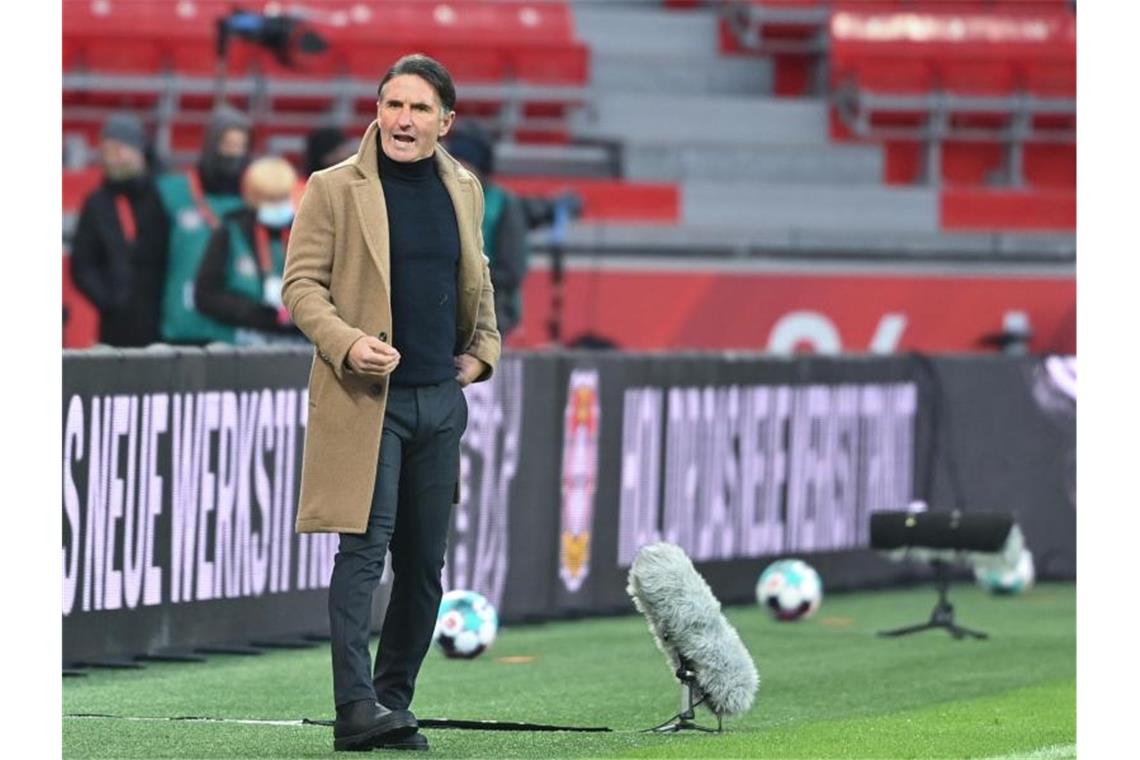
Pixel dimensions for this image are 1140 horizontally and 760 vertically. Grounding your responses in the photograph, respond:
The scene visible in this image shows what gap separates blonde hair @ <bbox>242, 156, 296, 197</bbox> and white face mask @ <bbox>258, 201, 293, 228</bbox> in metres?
0.05

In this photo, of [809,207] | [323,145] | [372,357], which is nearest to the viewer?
[372,357]

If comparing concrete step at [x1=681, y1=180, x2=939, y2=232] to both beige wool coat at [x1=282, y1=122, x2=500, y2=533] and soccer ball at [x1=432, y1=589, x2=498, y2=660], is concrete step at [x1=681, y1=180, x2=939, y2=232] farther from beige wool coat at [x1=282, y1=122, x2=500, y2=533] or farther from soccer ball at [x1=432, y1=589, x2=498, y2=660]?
beige wool coat at [x1=282, y1=122, x2=500, y2=533]

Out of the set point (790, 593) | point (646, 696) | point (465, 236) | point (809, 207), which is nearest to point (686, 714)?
point (646, 696)

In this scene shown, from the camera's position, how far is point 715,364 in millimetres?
13203

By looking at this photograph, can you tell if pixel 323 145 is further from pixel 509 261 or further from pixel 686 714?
pixel 686 714

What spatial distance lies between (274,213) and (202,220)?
59.3 inches

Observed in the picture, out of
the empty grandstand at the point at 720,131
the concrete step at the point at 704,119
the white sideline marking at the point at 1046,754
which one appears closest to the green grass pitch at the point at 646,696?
the white sideline marking at the point at 1046,754

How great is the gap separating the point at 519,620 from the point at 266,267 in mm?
2026

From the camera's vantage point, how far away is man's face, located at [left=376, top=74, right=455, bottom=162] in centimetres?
706

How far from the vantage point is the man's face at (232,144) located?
1402 cm

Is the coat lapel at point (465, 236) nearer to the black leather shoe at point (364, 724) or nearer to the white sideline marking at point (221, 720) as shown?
the black leather shoe at point (364, 724)

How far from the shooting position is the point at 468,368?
7406mm

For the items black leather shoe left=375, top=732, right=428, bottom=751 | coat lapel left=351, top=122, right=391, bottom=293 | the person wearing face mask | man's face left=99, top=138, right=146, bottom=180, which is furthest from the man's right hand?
man's face left=99, top=138, right=146, bottom=180
